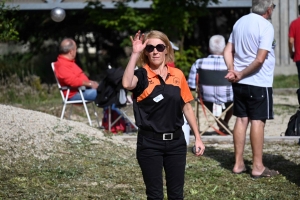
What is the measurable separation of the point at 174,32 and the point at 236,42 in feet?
30.2

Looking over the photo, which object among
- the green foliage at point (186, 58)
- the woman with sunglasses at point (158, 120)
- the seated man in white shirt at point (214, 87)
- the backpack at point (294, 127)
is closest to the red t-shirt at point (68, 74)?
the seated man in white shirt at point (214, 87)

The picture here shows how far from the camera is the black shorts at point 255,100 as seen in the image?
710 centimetres

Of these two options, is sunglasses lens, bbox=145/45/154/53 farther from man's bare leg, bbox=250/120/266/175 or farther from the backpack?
the backpack

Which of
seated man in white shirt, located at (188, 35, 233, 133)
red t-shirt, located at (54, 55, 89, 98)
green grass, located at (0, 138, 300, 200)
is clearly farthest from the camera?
red t-shirt, located at (54, 55, 89, 98)

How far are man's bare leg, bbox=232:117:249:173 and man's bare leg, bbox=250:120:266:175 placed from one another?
5.2 inches

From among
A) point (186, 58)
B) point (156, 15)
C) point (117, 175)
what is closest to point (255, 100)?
point (117, 175)

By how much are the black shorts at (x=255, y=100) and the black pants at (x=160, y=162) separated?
2256 mm

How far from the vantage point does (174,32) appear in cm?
1642

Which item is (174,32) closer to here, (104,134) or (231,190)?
(104,134)

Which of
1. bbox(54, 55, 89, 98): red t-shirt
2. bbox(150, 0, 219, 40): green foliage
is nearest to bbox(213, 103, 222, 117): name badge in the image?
bbox(54, 55, 89, 98): red t-shirt

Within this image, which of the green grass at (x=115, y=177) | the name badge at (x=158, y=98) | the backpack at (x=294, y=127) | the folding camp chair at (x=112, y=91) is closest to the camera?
the name badge at (x=158, y=98)

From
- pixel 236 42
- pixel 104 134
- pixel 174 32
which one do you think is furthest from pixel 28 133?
pixel 174 32

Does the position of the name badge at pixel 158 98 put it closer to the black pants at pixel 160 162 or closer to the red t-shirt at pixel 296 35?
the black pants at pixel 160 162

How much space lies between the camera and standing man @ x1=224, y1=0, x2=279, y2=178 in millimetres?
7051
